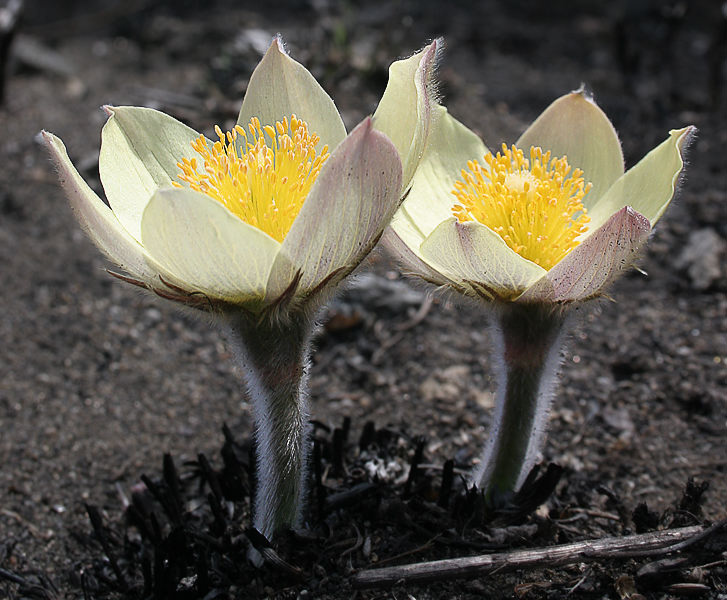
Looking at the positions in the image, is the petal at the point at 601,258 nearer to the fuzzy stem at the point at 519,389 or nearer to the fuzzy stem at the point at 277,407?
the fuzzy stem at the point at 519,389

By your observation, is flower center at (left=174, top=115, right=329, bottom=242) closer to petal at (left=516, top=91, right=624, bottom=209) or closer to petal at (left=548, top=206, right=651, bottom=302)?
petal at (left=548, top=206, right=651, bottom=302)

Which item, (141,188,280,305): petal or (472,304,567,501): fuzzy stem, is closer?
(141,188,280,305): petal

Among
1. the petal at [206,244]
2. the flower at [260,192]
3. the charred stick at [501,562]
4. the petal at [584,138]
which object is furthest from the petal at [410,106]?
the charred stick at [501,562]

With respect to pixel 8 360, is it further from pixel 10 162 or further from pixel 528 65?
pixel 528 65

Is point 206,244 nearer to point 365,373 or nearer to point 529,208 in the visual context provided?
point 529,208

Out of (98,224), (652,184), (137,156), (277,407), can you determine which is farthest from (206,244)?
(652,184)

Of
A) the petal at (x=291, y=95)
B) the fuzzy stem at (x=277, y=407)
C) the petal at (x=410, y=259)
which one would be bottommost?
the fuzzy stem at (x=277, y=407)

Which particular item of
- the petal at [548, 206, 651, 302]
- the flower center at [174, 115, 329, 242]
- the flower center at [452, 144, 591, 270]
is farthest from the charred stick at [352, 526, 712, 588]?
the flower center at [174, 115, 329, 242]
